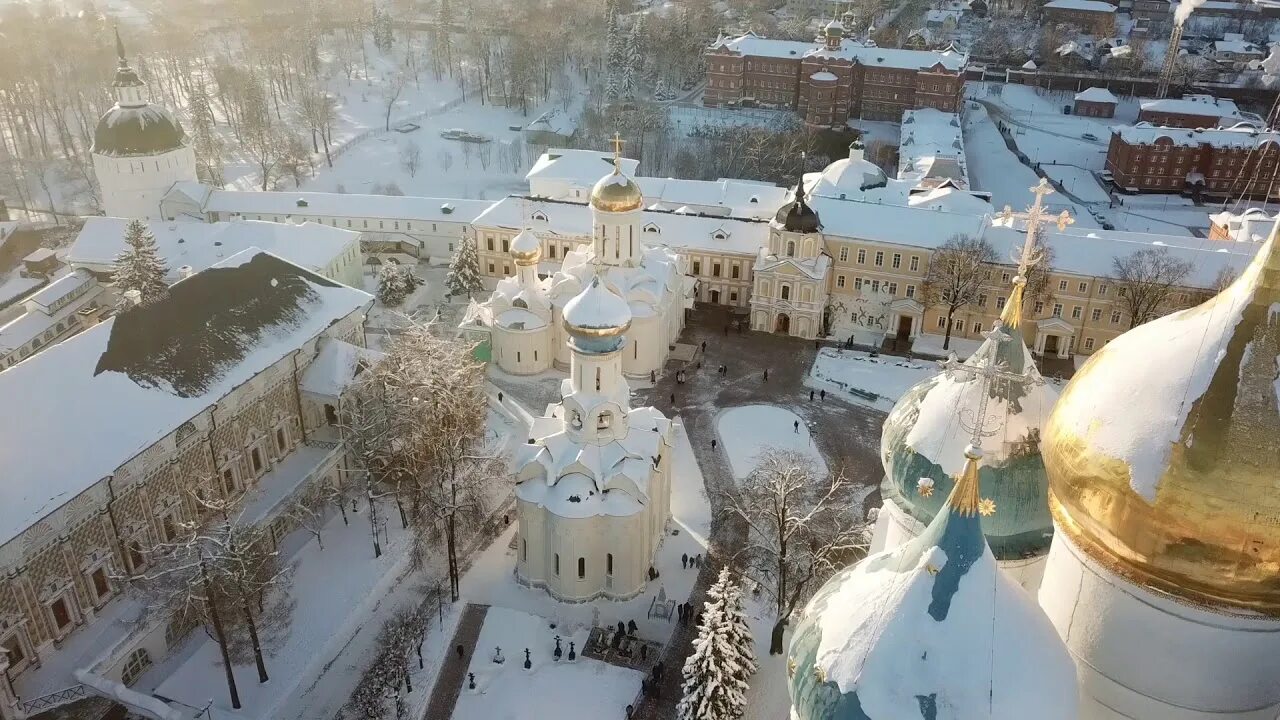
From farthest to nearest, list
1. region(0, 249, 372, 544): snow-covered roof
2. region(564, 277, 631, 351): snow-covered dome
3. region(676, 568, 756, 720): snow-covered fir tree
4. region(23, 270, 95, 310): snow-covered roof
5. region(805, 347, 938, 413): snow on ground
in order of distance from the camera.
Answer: region(23, 270, 95, 310): snow-covered roof, region(805, 347, 938, 413): snow on ground, region(564, 277, 631, 351): snow-covered dome, region(0, 249, 372, 544): snow-covered roof, region(676, 568, 756, 720): snow-covered fir tree

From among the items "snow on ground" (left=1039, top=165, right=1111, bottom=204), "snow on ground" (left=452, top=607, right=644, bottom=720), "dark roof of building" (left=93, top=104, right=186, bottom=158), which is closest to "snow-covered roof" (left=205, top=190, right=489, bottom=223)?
"dark roof of building" (left=93, top=104, right=186, bottom=158)

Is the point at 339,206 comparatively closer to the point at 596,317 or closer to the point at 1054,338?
the point at 596,317

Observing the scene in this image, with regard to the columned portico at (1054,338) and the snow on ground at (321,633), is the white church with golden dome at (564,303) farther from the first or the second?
the columned portico at (1054,338)

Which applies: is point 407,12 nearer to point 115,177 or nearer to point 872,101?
point 872,101

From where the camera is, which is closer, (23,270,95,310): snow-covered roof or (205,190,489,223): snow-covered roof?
(23,270,95,310): snow-covered roof

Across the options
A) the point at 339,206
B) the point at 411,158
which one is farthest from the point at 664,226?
the point at 411,158

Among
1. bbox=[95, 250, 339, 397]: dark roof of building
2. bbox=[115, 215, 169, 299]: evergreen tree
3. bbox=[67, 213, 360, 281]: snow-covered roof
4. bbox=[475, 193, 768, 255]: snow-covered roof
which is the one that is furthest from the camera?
bbox=[475, 193, 768, 255]: snow-covered roof

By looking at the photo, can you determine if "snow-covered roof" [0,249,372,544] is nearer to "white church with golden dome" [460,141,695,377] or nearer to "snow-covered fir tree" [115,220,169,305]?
"white church with golden dome" [460,141,695,377]
